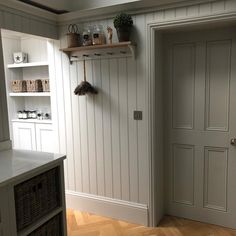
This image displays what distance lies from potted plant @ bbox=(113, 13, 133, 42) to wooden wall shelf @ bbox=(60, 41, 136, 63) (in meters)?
0.08

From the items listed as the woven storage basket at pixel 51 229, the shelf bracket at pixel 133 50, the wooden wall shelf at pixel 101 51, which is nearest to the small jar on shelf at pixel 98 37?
the wooden wall shelf at pixel 101 51

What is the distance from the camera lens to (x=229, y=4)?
2.21 metres

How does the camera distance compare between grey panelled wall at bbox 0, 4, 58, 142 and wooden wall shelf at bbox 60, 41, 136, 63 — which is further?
wooden wall shelf at bbox 60, 41, 136, 63

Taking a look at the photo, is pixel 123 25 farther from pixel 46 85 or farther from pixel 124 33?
pixel 46 85

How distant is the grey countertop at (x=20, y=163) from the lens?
165 cm

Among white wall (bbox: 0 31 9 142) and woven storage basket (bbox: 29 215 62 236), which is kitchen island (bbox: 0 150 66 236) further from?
white wall (bbox: 0 31 9 142)

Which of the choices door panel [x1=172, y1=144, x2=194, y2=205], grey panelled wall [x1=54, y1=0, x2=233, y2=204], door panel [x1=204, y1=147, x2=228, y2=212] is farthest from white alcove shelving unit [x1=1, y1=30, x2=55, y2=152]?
door panel [x1=204, y1=147, x2=228, y2=212]

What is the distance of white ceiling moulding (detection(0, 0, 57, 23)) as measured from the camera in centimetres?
233

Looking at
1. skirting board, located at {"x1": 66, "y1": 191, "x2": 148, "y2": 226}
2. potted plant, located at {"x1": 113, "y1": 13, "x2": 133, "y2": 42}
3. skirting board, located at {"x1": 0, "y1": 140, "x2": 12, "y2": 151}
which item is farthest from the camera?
skirting board, located at {"x1": 66, "y1": 191, "x2": 148, "y2": 226}

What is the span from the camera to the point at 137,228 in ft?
9.08

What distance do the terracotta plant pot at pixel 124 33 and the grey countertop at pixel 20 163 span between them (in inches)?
49.7

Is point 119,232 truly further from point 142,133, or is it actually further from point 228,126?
point 228,126

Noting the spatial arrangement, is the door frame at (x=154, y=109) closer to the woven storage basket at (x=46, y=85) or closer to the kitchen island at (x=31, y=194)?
the kitchen island at (x=31, y=194)

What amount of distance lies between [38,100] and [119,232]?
208 cm
